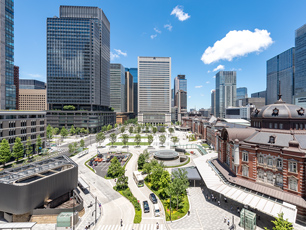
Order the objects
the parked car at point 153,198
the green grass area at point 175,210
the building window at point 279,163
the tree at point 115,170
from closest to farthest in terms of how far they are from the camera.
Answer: the green grass area at point 175,210, the building window at point 279,163, the parked car at point 153,198, the tree at point 115,170

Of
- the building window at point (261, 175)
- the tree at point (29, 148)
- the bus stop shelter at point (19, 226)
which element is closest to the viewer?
the bus stop shelter at point (19, 226)

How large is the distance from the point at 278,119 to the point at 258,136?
651 cm

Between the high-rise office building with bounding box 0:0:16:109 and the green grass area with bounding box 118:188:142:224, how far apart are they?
3275 inches

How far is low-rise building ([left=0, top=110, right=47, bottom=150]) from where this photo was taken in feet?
193

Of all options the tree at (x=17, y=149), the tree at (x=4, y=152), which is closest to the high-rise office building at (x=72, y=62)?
the tree at (x=17, y=149)

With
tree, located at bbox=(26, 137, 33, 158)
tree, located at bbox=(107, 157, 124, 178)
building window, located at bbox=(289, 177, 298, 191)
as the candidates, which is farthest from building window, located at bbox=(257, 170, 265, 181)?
tree, located at bbox=(26, 137, 33, 158)

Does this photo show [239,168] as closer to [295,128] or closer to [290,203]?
[290,203]

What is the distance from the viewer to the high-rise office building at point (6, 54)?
74000 millimetres

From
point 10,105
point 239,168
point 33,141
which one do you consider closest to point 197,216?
point 239,168

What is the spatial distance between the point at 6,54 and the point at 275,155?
11876 cm

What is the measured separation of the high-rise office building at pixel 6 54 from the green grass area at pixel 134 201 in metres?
83.2

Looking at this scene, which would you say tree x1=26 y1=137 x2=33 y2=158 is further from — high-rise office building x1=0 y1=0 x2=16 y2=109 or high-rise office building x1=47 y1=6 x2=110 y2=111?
high-rise office building x1=47 y1=6 x2=110 y2=111

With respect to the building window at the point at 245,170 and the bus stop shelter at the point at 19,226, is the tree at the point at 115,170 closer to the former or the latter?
the bus stop shelter at the point at 19,226

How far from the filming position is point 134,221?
92.1ft
